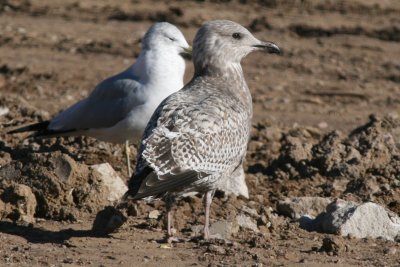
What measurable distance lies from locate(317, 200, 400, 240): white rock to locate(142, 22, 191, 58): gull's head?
2857mm

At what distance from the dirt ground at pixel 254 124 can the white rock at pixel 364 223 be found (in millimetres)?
77

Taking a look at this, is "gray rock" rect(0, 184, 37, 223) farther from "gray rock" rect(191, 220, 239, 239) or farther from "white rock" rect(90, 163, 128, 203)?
"gray rock" rect(191, 220, 239, 239)

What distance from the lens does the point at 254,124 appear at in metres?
11.0

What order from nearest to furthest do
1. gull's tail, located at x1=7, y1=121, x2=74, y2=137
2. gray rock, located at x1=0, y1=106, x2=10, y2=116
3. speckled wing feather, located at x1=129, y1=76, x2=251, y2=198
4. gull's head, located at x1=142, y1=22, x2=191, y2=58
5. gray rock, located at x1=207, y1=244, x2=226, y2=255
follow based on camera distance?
1. speckled wing feather, located at x1=129, y1=76, x2=251, y2=198
2. gray rock, located at x1=207, y1=244, x2=226, y2=255
3. gull's tail, located at x1=7, y1=121, x2=74, y2=137
4. gull's head, located at x1=142, y1=22, x2=191, y2=58
5. gray rock, located at x1=0, y1=106, x2=10, y2=116

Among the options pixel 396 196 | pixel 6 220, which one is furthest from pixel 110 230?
pixel 396 196

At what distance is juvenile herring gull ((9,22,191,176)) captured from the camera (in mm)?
9180

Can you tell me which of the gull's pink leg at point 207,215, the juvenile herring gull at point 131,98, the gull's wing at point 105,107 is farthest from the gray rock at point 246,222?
the gull's wing at point 105,107

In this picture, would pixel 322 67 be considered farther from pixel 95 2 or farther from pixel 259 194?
pixel 259 194

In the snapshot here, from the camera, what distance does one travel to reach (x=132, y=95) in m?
9.25

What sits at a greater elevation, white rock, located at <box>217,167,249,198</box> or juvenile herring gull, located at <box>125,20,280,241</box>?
juvenile herring gull, located at <box>125,20,280,241</box>

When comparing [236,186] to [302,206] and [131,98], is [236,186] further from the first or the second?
[131,98]

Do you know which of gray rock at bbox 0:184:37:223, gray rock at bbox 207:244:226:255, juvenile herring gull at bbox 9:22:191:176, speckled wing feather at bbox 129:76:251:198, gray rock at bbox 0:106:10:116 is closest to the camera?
speckled wing feather at bbox 129:76:251:198

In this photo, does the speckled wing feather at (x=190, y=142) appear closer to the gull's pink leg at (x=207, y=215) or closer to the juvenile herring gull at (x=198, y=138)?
the juvenile herring gull at (x=198, y=138)

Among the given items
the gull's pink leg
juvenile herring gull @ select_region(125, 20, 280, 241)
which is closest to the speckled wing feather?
juvenile herring gull @ select_region(125, 20, 280, 241)
